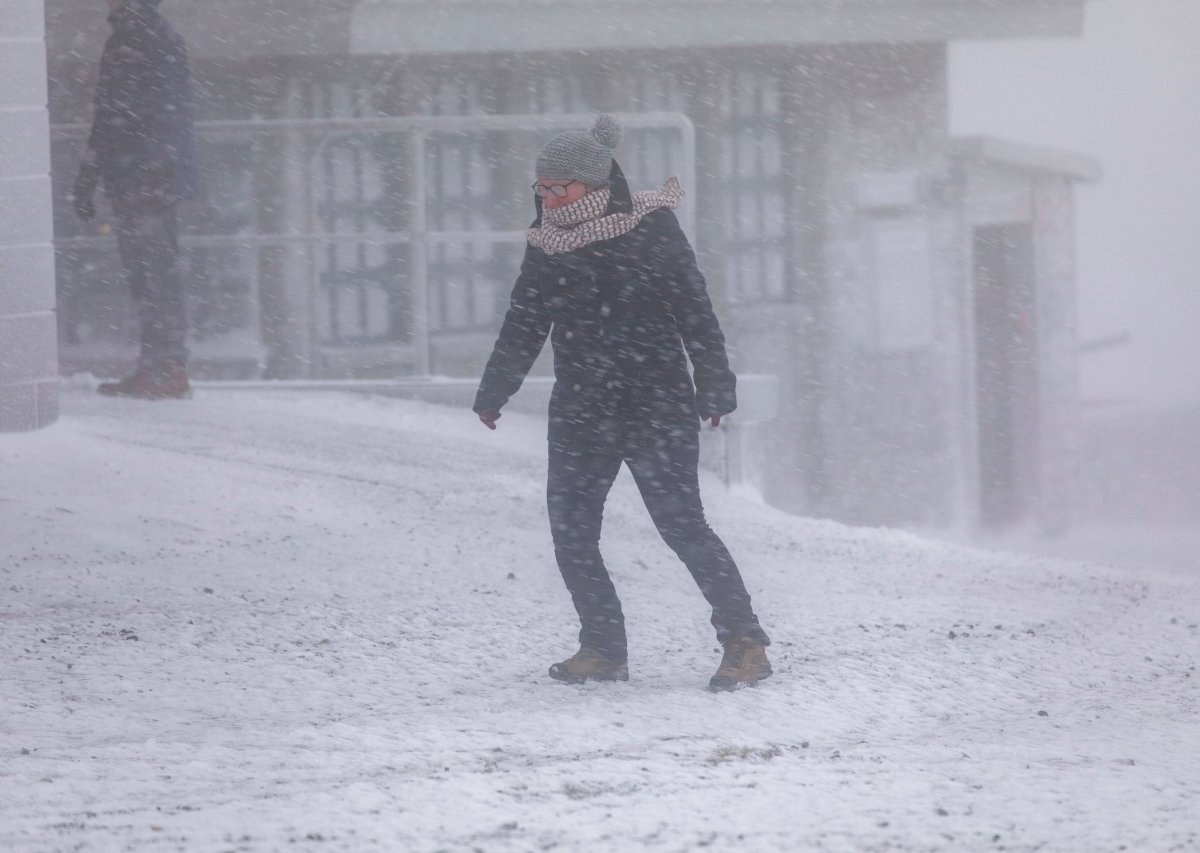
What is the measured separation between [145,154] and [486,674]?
372 cm

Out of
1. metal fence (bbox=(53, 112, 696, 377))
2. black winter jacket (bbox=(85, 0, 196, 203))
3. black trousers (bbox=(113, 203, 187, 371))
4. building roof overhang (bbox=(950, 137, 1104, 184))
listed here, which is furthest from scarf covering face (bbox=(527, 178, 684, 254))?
building roof overhang (bbox=(950, 137, 1104, 184))

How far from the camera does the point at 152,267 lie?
6.37 meters

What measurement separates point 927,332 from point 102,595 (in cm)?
657

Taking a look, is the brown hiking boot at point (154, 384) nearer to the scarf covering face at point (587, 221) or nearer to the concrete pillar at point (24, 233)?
the concrete pillar at point (24, 233)

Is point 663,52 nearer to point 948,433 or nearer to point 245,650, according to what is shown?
point 948,433

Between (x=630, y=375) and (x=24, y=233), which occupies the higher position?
(x=24, y=233)

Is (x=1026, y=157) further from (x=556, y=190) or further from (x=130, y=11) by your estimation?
(x=556, y=190)

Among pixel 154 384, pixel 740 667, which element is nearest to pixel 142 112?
pixel 154 384

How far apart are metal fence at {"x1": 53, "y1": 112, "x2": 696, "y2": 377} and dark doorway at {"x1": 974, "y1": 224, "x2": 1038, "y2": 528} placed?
302 cm

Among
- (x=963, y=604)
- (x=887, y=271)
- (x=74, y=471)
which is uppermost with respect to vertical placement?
(x=887, y=271)

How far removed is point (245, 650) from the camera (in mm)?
3791

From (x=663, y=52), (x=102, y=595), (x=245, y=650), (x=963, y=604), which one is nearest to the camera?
(x=245, y=650)

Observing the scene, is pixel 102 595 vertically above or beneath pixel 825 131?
beneath

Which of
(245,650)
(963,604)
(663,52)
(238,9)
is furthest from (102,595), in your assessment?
(663,52)
